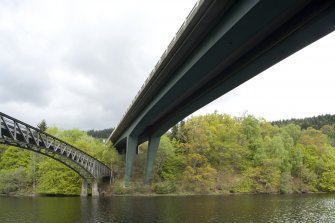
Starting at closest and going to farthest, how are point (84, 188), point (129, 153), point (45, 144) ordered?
point (45, 144), point (84, 188), point (129, 153)

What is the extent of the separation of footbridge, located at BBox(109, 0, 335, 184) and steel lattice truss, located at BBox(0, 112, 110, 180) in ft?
49.0

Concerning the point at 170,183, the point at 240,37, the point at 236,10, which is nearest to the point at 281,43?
the point at 240,37

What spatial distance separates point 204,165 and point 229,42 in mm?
50724

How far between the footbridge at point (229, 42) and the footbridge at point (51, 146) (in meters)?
15.0

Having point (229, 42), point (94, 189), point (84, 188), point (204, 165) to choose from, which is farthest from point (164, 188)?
point (229, 42)

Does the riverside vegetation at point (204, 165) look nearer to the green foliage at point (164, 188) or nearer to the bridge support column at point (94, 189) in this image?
the green foliage at point (164, 188)

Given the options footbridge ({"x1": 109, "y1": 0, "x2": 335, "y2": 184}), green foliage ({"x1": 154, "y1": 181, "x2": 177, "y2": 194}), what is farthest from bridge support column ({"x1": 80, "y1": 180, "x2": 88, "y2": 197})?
footbridge ({"x1": 109, "y1": 0, "x2": 335, "y2": 184})

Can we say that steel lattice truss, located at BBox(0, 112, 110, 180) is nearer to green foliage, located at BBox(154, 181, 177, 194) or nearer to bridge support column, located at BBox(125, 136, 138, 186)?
bridge support column, located at BBox(125, 136, 138, 186)

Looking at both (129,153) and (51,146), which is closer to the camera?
(51,146)

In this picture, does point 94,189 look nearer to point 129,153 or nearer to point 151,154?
point 129,153

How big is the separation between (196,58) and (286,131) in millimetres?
76086

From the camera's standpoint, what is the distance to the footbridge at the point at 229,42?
17.2 m

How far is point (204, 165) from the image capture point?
68.6m

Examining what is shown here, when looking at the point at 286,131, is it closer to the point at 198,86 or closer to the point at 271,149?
the point at 271,149
